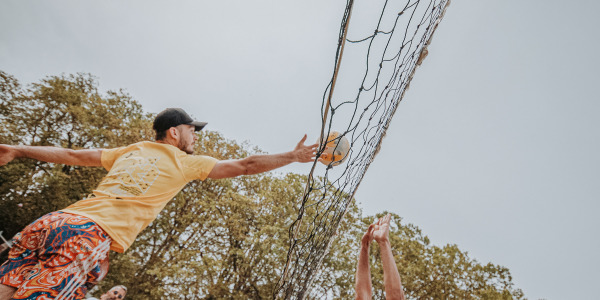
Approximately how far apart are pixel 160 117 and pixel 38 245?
1082mm

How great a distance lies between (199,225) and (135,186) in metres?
13.7

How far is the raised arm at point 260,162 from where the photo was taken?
2.34 meters

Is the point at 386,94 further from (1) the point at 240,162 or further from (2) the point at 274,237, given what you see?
(2) the point at 274,237

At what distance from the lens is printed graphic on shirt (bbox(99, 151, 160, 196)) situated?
1859mm

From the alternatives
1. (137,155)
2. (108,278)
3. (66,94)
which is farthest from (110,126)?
(137,155)

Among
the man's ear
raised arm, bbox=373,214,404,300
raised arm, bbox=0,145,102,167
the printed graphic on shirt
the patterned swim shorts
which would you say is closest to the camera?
the patterned swim shorts

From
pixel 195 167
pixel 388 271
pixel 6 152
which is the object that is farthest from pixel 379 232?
pixel 6 152

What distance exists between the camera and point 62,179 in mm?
14797

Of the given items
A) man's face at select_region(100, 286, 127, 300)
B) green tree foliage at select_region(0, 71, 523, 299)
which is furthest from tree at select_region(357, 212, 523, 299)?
man's face at select_region(100, 286, 127, 300)

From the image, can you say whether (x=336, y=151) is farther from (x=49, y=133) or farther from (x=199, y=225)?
(x=49, y=133)

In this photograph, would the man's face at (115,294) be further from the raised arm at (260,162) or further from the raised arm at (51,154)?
the raised arm at (260,162)

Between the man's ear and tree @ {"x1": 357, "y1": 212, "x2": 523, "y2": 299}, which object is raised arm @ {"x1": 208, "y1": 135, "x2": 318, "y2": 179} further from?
tree @ {"x1": 357, "y1": 212, "x2": 523, "y2": 299}

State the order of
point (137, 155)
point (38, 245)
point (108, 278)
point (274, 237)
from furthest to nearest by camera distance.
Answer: point (108, 278) < point (274, 237) < point (137, 155) < point (38, 245)

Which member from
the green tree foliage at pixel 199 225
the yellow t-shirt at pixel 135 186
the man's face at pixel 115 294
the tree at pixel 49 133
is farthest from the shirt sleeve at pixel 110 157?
the tree at pixel 49 133
